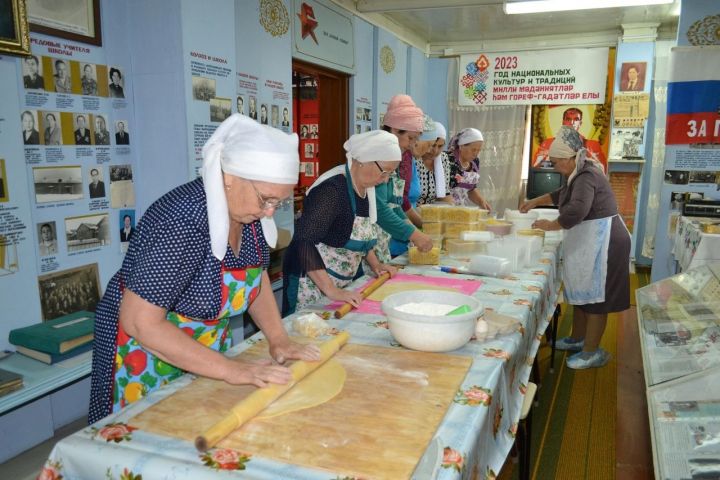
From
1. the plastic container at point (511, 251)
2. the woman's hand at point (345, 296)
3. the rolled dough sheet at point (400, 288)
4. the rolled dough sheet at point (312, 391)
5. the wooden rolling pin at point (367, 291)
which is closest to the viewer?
the rolled dough sheet at point (312, 391)

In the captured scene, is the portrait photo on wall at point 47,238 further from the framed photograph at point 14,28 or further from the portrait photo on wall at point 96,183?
the framed photograph at point 14,28

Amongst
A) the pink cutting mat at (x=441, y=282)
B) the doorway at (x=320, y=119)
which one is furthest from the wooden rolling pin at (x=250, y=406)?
the doorway at (x=320, y=119)

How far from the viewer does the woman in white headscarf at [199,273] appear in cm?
131

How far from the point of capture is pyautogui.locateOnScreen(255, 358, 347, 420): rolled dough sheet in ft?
4.24

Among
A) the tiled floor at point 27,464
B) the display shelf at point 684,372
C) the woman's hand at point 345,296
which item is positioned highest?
the woman's hand at point 345,296

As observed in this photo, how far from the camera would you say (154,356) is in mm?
1577

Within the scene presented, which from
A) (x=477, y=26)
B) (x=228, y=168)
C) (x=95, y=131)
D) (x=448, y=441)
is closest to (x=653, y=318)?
(x=448, y=441)

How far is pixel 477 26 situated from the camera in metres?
7.16

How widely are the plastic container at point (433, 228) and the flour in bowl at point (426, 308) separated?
1522mm

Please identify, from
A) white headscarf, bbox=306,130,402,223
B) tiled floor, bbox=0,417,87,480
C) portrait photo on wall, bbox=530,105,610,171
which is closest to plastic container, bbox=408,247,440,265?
white headscarf, bbox=306,130,402,223

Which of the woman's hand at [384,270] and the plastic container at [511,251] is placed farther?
the plastic container at [511,251]

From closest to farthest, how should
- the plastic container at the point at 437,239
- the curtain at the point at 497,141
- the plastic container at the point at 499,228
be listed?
the plastic container at the point at 437,239
the plastic container at the point at 499,228
the curtain at the point at 497,141

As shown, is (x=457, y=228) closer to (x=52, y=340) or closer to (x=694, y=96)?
(x=52, y=340)

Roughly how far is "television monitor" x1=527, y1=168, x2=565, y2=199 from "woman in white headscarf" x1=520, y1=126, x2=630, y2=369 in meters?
4.15
